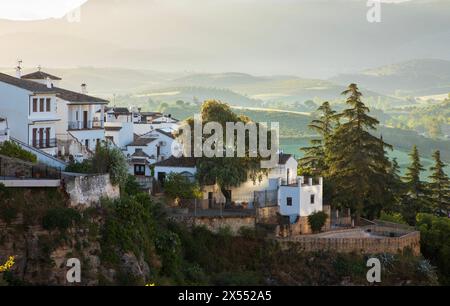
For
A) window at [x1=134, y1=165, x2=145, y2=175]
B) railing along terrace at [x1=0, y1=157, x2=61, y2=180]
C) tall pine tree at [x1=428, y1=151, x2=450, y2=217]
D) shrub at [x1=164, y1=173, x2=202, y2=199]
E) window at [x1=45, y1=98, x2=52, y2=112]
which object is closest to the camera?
railing along terrace at [x1=0, y1=157, x2=61, y2=180]

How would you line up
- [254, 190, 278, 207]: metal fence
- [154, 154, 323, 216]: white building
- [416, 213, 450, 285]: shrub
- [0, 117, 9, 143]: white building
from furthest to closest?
[416, 213, 450, 285]: shrub → [254, 190, 278, 207]: metal fence → [154, 154, 323, 216]: white building → [0, 117, 9, 143]: white building

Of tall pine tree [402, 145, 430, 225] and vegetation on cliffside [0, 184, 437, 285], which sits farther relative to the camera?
tall pine tree [402, 145, 430, 225]

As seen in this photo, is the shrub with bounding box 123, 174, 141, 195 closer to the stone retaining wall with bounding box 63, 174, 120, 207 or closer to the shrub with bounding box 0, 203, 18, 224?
the stone retaining wall with bounding box 63, 174, 120, 207

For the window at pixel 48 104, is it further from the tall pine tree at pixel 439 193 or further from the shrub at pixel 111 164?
the tall pine tree at pixel 439 193

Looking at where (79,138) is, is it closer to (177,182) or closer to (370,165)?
(177,182)

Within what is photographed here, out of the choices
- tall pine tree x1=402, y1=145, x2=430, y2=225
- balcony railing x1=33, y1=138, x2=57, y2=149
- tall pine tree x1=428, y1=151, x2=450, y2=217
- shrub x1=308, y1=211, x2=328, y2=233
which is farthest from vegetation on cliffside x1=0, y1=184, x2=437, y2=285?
tall pine tree x1=428, y1=151, x2=450, y2=217

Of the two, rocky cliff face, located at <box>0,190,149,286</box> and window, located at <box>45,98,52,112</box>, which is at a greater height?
window, located at <box>45,98,52,112</box>

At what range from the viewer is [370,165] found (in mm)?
54719

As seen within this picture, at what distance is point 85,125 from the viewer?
5228 cm

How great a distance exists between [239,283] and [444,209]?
98.9 ft

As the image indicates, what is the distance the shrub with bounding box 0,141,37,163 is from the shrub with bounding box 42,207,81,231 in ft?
17.3

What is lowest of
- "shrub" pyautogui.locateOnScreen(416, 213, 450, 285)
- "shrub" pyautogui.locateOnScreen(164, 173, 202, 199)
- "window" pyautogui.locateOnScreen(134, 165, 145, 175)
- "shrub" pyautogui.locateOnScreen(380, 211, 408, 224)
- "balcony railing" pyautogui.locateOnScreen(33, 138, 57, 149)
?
"shrub" pyautogui.locateOnScreen(416, 213, 450, 285)

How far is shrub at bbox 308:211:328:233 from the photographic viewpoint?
1849 inches
